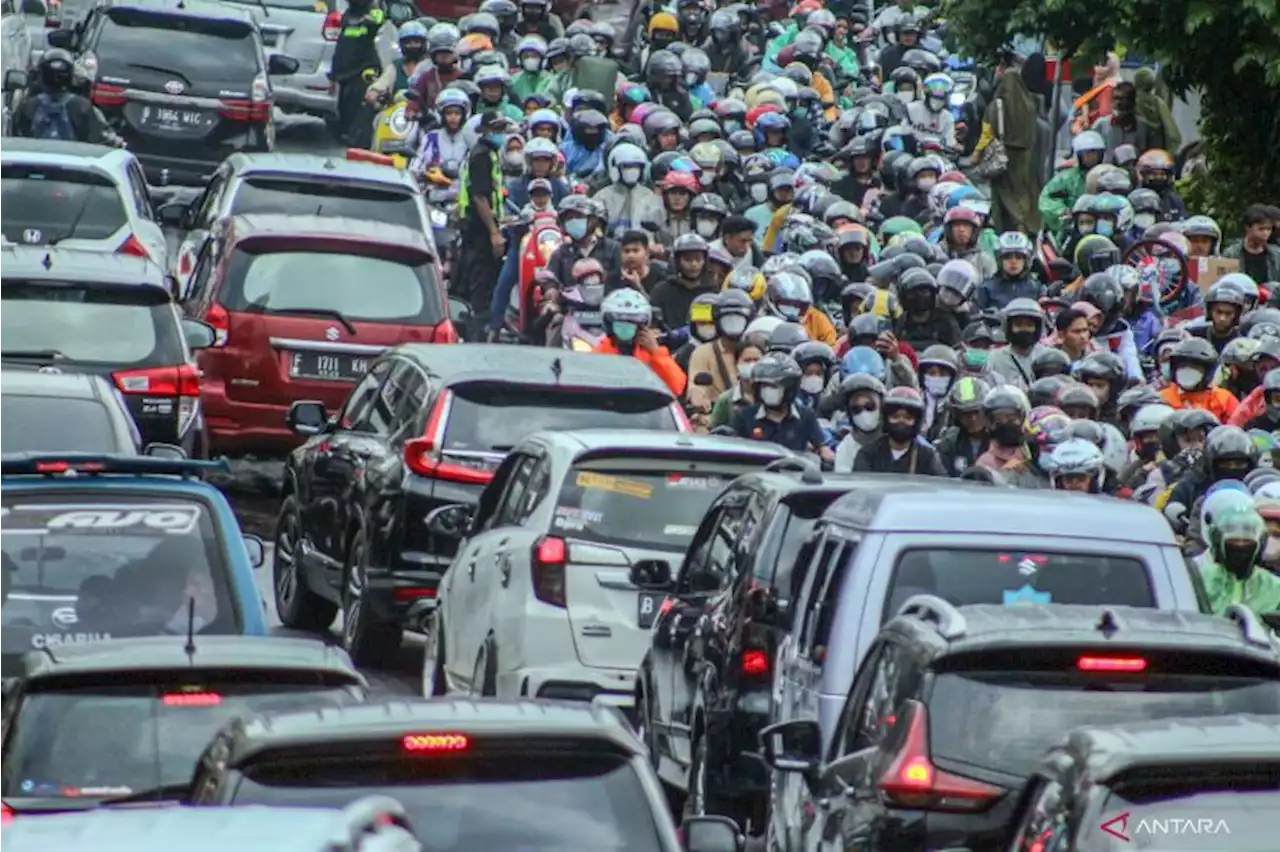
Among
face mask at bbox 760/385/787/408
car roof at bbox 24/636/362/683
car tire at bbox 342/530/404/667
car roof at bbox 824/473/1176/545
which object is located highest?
car roof at bbox 824/473/1176/545

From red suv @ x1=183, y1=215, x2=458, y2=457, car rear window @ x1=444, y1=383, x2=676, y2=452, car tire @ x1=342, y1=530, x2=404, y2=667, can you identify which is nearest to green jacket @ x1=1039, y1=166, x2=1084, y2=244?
red suv @ x1=183, y1=215, x2=458, y2=457

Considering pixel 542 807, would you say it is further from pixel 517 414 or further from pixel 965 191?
pixel 965 191

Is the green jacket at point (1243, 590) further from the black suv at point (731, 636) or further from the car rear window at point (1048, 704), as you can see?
the car rear window at point (1048, 704)

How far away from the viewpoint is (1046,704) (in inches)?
364

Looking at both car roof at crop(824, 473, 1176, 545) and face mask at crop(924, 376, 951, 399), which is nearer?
car roof at crop(824, 473, 1176, 545)

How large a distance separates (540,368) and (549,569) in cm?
283

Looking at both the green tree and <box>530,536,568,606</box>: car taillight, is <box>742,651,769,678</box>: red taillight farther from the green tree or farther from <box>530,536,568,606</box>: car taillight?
the green tree

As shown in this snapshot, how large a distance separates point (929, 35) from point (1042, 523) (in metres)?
28.1

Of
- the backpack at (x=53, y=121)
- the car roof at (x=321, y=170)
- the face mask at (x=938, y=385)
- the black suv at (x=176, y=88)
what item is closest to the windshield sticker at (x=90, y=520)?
the face mask at (x=938, y=385)

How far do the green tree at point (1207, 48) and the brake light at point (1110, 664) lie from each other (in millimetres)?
13493

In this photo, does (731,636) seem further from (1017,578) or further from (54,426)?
(54,426)

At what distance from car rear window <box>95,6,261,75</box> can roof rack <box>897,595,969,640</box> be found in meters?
24.6

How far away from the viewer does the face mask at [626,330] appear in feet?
74.9

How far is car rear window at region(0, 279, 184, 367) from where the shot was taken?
65.2 ft
